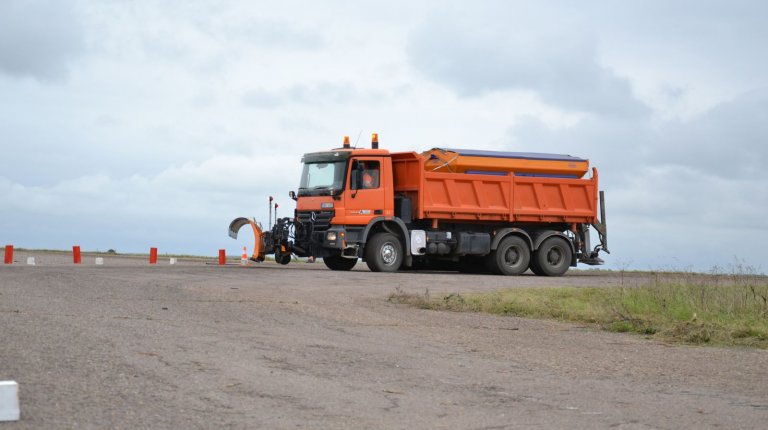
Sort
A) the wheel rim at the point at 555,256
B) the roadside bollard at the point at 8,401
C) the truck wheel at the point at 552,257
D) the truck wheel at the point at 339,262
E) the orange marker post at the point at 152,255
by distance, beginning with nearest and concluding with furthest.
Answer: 1. the roadside bollard at the point at 8,401
2. the truck wheel at the point at 339,262
3. the truck wheel at the point at 552,257
4. the wheel rim at the point at 555,256
5. the orange marker post at the point at 152,255

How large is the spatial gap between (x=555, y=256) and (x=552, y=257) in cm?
10

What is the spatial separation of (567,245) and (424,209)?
5.41 metres

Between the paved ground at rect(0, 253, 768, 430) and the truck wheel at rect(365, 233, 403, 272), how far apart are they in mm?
10940

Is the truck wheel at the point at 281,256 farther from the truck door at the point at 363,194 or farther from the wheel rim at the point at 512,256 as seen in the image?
the wheel rim at the point at 512,256

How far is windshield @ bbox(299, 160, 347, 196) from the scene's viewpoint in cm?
2644

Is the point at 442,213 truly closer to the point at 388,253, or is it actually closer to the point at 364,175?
the point at 388,253

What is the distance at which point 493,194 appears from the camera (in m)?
28.2

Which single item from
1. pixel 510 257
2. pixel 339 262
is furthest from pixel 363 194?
pixel 510 257

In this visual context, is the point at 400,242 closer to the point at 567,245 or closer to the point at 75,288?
the point at 567,245

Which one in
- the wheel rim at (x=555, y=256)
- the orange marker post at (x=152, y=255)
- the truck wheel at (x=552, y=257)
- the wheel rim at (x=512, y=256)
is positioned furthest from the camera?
the orange marker post at (x=152, y=255)

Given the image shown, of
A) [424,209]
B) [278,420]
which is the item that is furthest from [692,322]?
[424,209]

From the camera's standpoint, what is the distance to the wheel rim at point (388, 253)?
87.2 feet

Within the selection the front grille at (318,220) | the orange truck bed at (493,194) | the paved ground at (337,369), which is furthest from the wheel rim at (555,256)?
the paved ground at (337,369)

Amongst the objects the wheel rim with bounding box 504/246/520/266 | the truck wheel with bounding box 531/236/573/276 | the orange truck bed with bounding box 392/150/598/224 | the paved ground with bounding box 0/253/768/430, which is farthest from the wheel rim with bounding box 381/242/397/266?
the paved ground with bounding box 0/253/768/430
